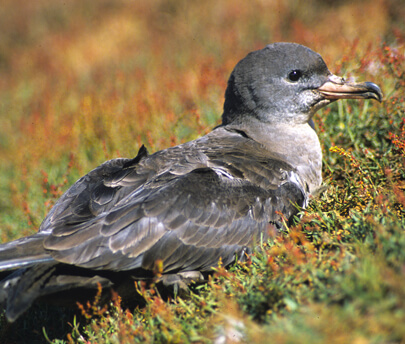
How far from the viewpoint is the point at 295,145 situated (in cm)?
478

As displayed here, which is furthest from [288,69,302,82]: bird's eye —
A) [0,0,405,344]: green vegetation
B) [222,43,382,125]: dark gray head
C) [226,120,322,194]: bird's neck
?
[0,0,405,344]: green vegetation

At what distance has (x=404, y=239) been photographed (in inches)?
104

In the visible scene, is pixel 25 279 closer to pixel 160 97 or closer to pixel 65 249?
pixel 65 249

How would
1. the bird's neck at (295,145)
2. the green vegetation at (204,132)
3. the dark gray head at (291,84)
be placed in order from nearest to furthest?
the green vegetation at (204,132) → the bird's neck at (295,145) → the dark gray head at (291,84)

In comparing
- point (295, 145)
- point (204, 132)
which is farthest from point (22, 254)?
point (204, 132)

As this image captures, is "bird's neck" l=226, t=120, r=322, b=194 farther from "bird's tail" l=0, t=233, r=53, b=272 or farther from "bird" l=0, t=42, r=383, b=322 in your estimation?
"bird's tail" l=0, t=233, r=53, b=272

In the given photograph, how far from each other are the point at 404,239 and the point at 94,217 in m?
2.39

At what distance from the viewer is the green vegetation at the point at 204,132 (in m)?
2.64

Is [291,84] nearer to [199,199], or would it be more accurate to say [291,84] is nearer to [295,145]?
[295,145]

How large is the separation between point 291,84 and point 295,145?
2.09 ft

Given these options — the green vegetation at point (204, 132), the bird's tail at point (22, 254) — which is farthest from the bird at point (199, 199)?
the green vegetation at point (204, 132)

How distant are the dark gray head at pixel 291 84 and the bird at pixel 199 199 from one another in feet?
0.03

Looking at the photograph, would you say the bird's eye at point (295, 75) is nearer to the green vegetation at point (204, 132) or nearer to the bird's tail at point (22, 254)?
the green vegetation at point (204, 132)

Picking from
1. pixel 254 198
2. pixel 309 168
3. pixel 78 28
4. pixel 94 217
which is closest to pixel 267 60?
pixel 309 168
